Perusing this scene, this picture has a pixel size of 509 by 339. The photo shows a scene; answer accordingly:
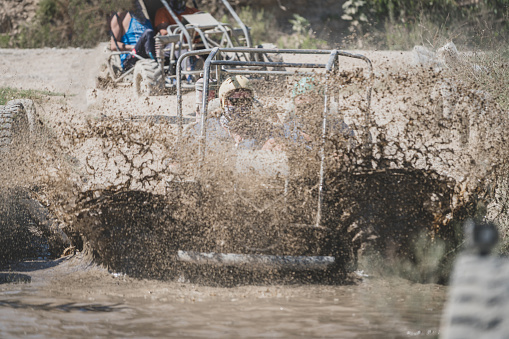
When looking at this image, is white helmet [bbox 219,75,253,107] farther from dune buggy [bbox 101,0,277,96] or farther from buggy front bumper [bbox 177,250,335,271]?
dune buggy [bbox 101,0,277,96]

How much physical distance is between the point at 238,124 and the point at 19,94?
6.56 metres

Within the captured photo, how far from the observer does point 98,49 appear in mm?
14172

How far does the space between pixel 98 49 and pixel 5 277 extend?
33.3 ft

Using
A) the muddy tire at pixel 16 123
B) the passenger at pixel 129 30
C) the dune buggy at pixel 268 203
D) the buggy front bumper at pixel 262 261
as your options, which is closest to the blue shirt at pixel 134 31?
the passenger at pixel 129 30

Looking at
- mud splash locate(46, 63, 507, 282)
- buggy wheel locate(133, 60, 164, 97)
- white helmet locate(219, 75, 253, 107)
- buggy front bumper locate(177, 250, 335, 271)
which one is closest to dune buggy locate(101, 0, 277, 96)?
buggy wheel locate(133, 60, 164, 97)

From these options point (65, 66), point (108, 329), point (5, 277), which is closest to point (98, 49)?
point (65, 66)

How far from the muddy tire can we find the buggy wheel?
3.90 metres

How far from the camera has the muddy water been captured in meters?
3.50

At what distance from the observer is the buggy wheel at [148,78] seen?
1041 centimetres

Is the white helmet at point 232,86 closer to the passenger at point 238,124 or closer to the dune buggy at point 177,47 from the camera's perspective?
the passenger at point 238,124

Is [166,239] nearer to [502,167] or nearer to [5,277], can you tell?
[5,277]

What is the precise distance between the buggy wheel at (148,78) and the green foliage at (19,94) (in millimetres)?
1556

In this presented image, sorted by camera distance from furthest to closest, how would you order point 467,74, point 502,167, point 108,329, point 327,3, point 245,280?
point 327,3 → point 467,74 → point 502,167 → point 245,280 → point 108,329

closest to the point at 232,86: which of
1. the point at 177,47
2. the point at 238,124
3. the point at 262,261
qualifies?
the point at 238,124
